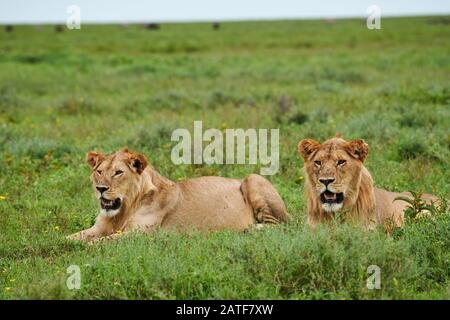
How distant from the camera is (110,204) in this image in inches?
318

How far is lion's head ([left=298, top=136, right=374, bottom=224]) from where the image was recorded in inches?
281

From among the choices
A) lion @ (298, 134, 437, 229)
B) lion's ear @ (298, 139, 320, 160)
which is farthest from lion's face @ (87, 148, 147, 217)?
lion @ (298, 134, 437, 229)

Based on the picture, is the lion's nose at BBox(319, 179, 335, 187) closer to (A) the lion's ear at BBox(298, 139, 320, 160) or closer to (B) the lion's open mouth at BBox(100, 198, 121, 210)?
(A) the lion's ear at BBox(298, 139, 320, 160)

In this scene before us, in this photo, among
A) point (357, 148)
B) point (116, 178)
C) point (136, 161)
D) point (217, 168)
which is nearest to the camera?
point (357, 148)

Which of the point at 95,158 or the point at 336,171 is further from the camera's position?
the point at 95,158

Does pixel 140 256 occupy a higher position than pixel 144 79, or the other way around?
pixel 144 79

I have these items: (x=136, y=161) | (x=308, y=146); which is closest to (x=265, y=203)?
(x=308, y=146)

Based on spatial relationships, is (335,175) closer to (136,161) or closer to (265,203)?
(265,203)

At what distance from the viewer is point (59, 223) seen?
8773 millimetres

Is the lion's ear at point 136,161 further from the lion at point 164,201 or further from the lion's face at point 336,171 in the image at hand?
the lion's face at point 336,171

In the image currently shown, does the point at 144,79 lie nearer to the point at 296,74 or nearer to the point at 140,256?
the point at 296,74

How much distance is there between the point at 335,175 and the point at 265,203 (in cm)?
179

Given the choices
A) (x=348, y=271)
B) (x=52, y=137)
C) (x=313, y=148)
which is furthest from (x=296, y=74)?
(x=348, y=271)

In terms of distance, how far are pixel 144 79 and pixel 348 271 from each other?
18.7 m
